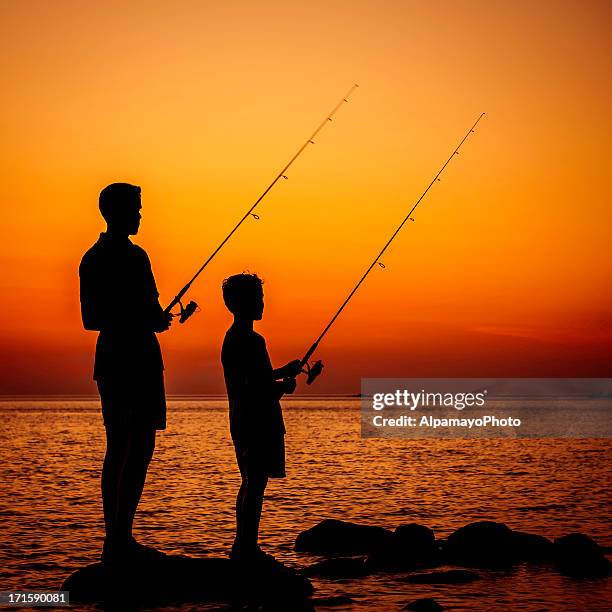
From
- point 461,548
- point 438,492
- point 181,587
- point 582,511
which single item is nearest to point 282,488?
point 438,492

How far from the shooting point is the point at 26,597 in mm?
9742

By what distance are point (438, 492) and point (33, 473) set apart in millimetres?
11615

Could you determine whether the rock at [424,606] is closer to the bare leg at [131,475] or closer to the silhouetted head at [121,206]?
the bare leg at [131,475]

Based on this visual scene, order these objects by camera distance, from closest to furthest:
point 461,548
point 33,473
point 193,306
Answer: point 193,306 < point 461,548 < point 33,473

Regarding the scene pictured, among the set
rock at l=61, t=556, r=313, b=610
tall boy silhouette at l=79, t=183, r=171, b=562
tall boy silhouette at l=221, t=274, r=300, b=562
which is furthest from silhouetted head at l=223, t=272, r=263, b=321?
rock at l=61, t=556, r=313, b=610

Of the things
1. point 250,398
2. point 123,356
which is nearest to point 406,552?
point 250,398

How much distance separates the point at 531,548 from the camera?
1189 centimetres

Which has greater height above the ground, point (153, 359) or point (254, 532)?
point (153, 359)

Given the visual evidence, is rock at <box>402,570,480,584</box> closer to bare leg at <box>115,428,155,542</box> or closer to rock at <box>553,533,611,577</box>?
rock at <box>553,533,611,577</box>

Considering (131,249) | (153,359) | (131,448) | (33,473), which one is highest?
(131,249)

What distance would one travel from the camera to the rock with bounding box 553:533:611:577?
10.9 meters

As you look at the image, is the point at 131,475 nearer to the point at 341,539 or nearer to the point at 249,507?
the point at 249,507

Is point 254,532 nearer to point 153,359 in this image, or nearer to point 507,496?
point 153,359

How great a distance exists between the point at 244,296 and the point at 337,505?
482 inches
